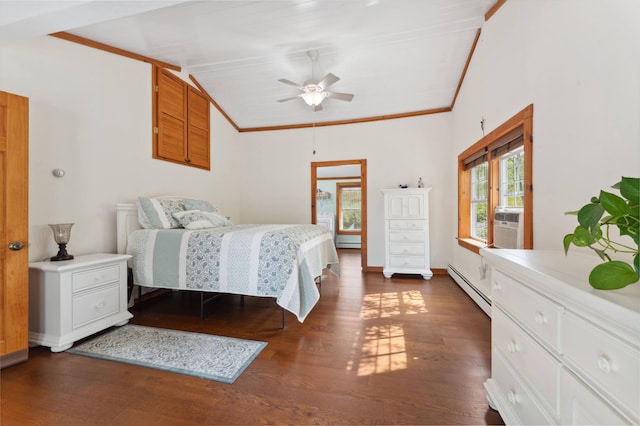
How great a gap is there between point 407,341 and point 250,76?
3870 millimetres

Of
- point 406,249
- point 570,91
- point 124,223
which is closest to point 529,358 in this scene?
point 570,91

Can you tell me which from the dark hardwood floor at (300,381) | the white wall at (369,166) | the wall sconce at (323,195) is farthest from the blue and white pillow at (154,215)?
the wall sconce at (323,195)

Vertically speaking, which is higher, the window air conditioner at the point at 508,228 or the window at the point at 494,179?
the window at the point at 494,179

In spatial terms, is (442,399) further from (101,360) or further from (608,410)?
(101,360)

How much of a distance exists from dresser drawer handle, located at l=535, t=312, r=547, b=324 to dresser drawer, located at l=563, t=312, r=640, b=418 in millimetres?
101

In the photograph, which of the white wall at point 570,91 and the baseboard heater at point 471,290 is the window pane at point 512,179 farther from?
the baseboard heater at point 471,290

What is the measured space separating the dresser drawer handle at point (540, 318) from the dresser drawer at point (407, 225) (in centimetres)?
318

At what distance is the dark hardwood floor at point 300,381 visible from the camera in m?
1.35

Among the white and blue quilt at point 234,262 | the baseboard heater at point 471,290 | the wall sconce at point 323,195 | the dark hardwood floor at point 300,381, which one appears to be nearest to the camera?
the dark hardwood floor at point 300,381

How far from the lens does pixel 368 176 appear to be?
4.64 m

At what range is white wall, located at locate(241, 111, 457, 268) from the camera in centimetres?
434

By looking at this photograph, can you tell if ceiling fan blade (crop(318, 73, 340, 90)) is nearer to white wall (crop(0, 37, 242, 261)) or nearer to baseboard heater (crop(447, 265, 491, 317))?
white wall (crop(0, 37, 242, 261))

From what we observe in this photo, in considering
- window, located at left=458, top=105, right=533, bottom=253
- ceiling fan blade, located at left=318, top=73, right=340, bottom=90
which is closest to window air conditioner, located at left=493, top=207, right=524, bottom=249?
window, located at left=458, top=105, right=533, bottom=253

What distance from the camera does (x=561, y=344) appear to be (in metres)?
0.85
